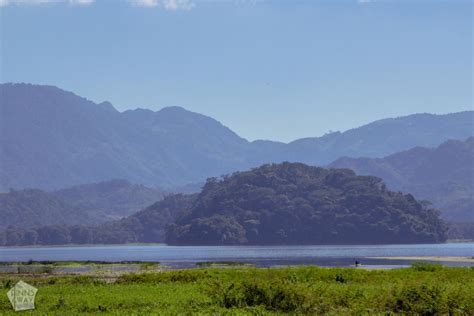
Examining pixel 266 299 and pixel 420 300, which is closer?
pixel 420 300

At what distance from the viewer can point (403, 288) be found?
47.1 metres

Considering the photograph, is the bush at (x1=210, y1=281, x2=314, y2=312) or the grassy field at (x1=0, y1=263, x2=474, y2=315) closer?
the grassy field at (x1=0, y1=263, x2=474, y2=315)

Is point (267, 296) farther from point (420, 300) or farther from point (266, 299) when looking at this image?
point (420, 300)

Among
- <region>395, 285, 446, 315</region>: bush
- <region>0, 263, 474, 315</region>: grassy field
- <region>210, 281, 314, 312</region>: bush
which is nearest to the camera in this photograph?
<region>395, 285, 446, 315</region>: bush

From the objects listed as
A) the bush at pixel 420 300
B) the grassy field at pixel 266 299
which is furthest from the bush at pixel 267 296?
the bush at pixel 420 300

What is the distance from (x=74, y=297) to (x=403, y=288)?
24093 millimetres

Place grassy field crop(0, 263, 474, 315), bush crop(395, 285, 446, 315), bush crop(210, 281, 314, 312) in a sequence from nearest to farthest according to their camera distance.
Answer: bush crop(395, 285, 446, 315)
grassy field crop(0, 263, 474, 315)
bush crop(210, 281, 314, 312)

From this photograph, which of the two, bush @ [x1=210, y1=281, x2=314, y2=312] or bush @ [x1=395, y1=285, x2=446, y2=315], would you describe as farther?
bush @ [x1=210, y1=281, x2=314, y2=312]

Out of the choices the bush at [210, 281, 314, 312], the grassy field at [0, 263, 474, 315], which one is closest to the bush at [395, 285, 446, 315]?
the grassy field at [0, 263, 474, 315]

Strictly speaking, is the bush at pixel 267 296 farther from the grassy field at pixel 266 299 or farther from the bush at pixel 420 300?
the bush at pixel 420 300

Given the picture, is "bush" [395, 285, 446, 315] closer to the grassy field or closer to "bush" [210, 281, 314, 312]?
the grassy field

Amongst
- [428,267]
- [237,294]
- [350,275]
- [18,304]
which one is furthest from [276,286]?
[428,267]

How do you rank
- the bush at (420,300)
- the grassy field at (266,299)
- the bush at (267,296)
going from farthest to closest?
the bush at (267,296) < the grassy field at (266,299) < the bush at (420,300)

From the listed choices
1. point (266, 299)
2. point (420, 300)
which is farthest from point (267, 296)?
point (420, 300)
